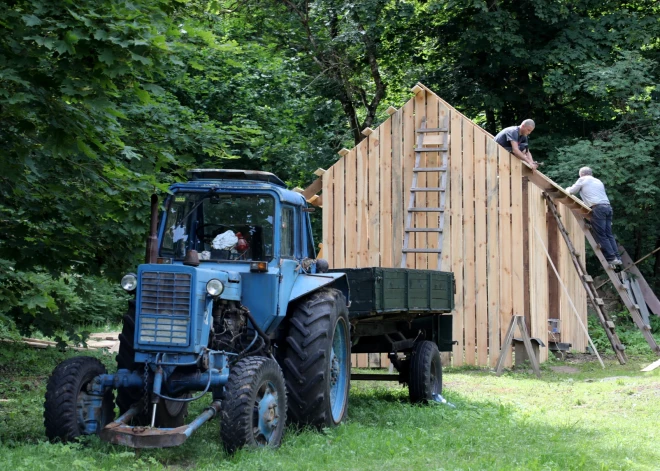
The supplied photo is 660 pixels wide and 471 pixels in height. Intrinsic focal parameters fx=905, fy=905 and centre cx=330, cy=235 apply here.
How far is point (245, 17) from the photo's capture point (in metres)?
25.8

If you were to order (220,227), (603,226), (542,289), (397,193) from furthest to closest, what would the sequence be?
(603,226) < (397,193) < (542,289) < (220,227)

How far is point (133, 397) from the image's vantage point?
751 centimetres

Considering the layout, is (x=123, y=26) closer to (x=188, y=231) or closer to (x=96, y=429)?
(x=188, y=231)

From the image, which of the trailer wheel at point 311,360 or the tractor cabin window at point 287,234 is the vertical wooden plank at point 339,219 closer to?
the tractor cabin window at point 287,234

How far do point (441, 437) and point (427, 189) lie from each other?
7.57 m

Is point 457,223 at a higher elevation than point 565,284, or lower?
higher

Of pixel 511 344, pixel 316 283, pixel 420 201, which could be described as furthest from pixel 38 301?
pixel 511 344

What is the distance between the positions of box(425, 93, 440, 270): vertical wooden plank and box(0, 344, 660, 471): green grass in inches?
128

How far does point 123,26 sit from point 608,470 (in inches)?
202

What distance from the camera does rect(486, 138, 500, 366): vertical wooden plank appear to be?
48.9ft

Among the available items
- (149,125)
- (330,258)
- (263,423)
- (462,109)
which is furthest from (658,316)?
(263,423)

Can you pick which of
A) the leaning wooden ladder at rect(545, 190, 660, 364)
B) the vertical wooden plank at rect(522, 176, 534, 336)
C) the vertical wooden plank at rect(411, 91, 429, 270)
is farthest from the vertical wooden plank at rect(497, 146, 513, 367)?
the vertical wooden plank at rect(411, 91, 429, 270)

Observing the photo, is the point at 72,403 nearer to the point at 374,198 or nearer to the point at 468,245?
the point at 468,245

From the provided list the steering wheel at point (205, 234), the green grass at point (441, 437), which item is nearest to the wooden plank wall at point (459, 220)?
the green grass at point (441, 437)
